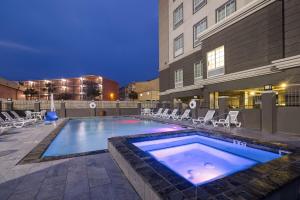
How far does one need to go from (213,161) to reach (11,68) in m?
136

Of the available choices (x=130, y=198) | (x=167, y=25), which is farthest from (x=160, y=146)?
(x=167, y=25)

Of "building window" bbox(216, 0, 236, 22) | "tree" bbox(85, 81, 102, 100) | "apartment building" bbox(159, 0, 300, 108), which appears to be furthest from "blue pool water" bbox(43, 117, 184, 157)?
"tree" bbox(85, 81, 102, 100)

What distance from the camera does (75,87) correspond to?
2559 inches

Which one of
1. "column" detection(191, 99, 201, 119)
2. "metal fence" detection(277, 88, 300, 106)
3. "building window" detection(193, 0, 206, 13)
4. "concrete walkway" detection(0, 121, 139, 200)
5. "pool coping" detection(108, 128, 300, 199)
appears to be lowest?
"concrete walkway" detection(0, 121, 139, 200)

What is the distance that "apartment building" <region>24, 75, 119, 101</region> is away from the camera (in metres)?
62.8

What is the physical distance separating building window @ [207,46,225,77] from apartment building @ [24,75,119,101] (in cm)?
5174

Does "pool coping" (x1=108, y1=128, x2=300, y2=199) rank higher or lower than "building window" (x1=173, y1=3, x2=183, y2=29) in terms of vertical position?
lower

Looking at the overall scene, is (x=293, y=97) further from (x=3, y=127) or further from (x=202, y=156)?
(x=3, y=127)

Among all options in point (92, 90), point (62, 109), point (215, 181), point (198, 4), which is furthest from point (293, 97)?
point (92, 90)

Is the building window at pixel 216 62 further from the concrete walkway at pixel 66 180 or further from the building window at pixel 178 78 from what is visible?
the concrete walkway at pixel 66 180

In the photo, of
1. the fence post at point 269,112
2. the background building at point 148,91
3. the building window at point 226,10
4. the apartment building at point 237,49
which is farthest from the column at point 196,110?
the background building at point 148,91

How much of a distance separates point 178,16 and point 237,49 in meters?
11.4

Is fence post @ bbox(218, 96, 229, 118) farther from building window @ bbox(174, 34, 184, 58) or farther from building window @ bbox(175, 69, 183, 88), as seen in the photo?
building window @ bbox(174, 34, 184, 58)

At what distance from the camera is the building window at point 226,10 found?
1309cm
